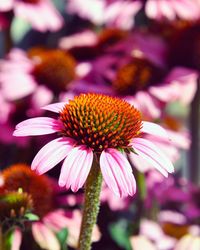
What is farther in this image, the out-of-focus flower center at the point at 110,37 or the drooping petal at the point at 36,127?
the out-of-focus flower center at the point at 110,37

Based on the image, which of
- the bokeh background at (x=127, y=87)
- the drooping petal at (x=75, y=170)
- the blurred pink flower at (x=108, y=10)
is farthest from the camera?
the blurred pink flower at (x=108, y=10)

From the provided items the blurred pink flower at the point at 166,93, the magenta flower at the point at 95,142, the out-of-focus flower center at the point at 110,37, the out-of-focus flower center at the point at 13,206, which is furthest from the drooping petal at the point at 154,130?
the out-of-focus flower center at the point at 110,37

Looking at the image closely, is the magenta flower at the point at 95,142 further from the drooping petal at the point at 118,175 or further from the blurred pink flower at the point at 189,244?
the blurred pink flower at the point at 189,244

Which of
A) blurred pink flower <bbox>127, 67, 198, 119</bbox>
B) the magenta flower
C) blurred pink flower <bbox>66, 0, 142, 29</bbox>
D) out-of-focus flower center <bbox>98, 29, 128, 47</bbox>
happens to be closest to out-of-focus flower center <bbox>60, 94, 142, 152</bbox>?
the magenta flower

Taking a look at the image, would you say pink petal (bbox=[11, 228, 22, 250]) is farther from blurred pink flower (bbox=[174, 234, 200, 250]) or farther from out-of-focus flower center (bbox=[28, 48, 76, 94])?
out-of-focus flower center (bbox=[28, 48, 76, 94])

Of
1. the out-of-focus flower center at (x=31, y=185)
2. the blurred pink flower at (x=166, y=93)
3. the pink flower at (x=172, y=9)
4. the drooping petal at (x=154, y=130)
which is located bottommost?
the out-of-focus flower center at (x=31, y=185)

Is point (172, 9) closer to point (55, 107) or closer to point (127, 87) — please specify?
point (127, 87)

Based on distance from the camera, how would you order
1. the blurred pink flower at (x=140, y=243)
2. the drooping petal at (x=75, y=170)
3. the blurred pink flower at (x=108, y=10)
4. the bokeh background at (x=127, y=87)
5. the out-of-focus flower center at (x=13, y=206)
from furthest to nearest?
the blurred pink flower at (x=108, y=10) → the bokeh background at (x=127, y=87) → the blurred pink flower at (x=140, y=243) → the out-of-focus flower center at (x=13, y=206) → the drooping petal at (x=75, y=170)

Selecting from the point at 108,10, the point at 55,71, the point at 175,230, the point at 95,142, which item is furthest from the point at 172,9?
the point at 95,142

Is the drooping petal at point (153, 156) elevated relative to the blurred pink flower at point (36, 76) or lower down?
lower down
